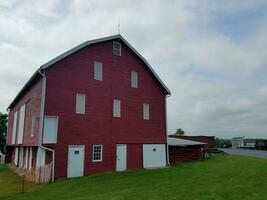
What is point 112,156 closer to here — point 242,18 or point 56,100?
point 56,100

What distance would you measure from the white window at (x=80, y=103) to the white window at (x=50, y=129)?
5.82ft

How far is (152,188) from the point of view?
1330 cm

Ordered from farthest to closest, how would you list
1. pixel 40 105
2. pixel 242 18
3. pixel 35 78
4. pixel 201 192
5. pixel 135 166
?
pixel 135 166 → pixel 35 78 → pixel 40 105 → pixel 242 18 → pixel 201 192

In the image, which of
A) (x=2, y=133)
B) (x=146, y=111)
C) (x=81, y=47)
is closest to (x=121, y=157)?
(x=146, y=111)

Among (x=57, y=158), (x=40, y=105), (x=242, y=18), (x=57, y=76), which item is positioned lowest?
(x=57, y=158)

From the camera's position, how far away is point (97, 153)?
19641mm

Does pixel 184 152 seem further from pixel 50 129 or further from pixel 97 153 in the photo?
pixel 50 129

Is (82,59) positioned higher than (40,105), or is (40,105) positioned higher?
(82,59)

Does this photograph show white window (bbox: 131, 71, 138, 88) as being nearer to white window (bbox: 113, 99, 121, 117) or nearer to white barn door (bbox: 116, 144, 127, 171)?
white window (bbox: 113, 99, 121, 117)

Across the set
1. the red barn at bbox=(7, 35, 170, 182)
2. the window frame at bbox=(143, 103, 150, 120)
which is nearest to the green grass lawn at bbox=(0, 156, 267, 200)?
the red barn at bbox=(7, 35, 170, 182)

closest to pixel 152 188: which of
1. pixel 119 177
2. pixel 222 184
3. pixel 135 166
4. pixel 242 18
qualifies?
pixel 222 184

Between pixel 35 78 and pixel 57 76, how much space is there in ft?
7.48

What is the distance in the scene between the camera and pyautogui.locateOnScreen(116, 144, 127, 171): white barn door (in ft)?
67.7

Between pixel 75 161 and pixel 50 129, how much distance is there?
274 cm
